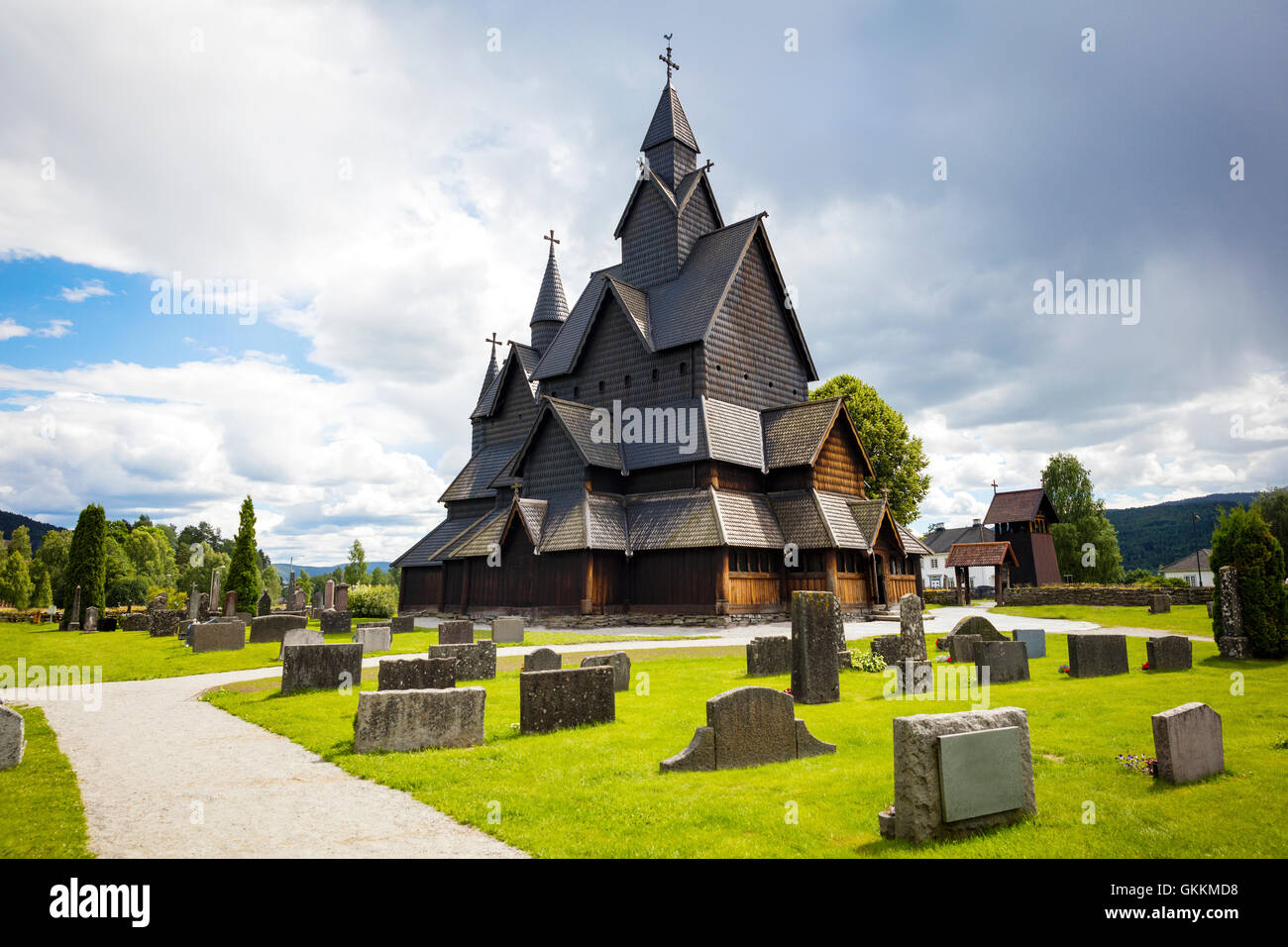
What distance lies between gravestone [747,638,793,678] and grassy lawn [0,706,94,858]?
11.5m

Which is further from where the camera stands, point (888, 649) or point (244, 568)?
point (244, 568)

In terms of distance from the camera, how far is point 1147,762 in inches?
285

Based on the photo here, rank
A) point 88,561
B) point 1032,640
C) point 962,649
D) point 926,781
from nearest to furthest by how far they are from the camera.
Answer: point 926,781
point 962,649
point 1032,640
point 88,561

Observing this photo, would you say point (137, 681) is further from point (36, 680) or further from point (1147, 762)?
point (1147, 762)

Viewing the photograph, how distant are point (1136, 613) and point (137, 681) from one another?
37.4m

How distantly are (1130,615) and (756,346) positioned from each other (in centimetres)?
2064

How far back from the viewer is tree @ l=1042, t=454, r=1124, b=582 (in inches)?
2594

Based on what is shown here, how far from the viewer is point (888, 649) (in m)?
16.5

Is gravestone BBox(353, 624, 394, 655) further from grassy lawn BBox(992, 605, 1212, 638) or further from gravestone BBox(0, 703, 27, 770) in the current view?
grassy lawn BBox(992, 605, 1212, 638)

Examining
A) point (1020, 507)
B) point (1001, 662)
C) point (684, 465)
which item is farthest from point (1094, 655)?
point (1020, 507)

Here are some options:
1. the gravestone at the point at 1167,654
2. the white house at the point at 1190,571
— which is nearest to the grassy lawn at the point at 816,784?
the gravestone at the point at 1167,654

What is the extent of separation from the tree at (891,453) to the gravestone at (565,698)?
125ft

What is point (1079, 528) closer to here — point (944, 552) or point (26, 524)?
point (944, 552)
